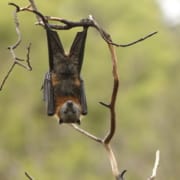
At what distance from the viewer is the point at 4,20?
19.1 m

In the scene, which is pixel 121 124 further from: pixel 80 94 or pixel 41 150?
pixel 80 94

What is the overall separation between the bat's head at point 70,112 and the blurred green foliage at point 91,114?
14.8 meters

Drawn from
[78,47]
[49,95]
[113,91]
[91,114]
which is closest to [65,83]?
[49,95]

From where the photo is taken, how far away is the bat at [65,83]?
3660mm

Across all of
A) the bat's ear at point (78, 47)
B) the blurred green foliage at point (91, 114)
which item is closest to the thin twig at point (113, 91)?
the bat's ear at point (78, 47)

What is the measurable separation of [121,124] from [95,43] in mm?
2295

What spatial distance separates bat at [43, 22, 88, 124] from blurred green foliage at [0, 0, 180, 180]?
1472 cm

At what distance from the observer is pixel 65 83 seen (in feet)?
12.2

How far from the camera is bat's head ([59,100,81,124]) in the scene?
367 cm

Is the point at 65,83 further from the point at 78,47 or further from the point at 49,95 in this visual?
the point at 78,47

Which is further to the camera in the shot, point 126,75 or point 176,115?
point 126,75

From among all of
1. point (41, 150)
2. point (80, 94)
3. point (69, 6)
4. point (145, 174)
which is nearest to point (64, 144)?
point (41, 150)

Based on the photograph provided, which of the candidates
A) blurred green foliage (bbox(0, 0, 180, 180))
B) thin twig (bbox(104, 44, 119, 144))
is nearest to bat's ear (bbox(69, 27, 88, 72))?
thin twig (bbox(104, 44, 119, 144))

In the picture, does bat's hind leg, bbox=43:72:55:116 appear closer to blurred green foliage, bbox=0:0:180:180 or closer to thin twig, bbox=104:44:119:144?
thin twig, bbox=104:44:119:144
